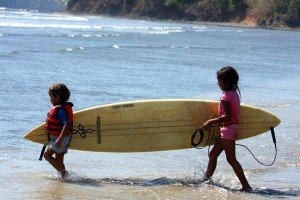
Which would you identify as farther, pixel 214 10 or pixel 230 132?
pixel 214 10

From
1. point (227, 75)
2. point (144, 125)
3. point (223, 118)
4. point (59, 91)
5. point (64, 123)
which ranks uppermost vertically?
point (227, 75)

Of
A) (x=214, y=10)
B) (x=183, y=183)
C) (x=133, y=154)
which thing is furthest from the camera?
(x=214, y=10)

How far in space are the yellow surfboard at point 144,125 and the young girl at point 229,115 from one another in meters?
0.50

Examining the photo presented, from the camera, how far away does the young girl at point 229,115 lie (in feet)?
23.1

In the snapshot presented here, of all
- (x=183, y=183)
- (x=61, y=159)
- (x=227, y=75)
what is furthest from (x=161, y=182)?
(x=227, y=75)

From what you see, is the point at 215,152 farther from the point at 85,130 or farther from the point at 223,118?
the point at 85,130

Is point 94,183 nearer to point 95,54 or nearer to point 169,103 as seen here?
point 169,103

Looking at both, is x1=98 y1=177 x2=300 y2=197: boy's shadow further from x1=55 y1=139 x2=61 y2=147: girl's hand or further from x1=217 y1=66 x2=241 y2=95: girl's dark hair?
x1=217 y1=66 x2=241 y2=95: girl's dark hair

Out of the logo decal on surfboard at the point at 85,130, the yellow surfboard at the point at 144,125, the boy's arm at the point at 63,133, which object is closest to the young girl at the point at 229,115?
the yellow surfboard at the point at 144,125

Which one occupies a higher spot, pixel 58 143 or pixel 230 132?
pixel 230 132

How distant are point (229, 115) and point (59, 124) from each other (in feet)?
5.40

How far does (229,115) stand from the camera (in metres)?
A: 7.06

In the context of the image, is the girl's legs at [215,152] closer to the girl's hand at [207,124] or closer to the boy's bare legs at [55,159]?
the girl's hand at [207,124]

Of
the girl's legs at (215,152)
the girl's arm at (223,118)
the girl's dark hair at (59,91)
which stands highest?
the girl's dark hair at (59,91)
